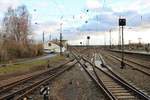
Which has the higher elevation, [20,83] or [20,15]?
[20,15]

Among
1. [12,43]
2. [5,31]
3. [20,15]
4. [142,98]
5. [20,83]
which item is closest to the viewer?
[142,98]

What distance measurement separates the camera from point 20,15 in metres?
128

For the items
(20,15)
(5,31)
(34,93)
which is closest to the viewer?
(34,93)

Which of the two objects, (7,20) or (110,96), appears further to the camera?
(7,20)

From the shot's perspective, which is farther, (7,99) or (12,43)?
(12,43)

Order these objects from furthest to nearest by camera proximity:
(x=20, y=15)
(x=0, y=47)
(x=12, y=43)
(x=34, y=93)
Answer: (x=20, y=15), (x=12, y=43), (x=0, y=47), (x=34, y=93)

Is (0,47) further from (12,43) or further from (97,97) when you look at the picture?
(97,97)

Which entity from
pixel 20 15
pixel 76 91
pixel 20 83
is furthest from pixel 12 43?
pixel 76 91

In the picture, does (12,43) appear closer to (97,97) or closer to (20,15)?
(20,15)

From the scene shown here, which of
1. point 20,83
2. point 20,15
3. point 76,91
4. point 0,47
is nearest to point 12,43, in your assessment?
point 0,47

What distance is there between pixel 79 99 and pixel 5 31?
99826 mm

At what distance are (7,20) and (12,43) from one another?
3385 cm

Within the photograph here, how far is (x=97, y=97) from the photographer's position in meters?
18.7

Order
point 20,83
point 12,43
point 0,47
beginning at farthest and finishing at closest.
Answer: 1. point 12,43
2. point 0,47
3. point 20,83
